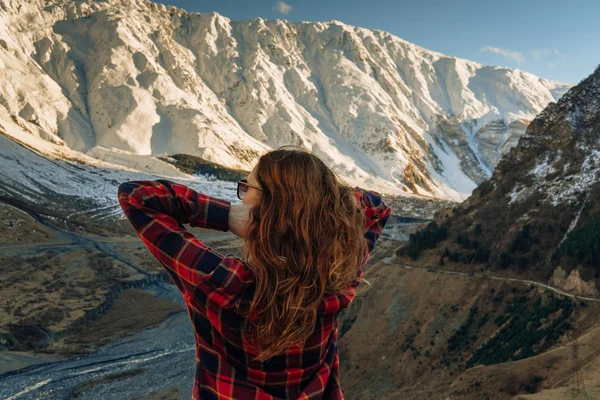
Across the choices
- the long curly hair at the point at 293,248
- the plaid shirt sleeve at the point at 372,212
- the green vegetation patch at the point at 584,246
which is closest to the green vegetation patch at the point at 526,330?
the green vegetation patch at the point at 584,246

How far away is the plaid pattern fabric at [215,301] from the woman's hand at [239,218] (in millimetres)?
31

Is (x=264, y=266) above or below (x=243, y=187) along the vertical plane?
below

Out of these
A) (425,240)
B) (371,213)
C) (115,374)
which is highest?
(371,213)

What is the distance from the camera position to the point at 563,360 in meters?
→ 21.8

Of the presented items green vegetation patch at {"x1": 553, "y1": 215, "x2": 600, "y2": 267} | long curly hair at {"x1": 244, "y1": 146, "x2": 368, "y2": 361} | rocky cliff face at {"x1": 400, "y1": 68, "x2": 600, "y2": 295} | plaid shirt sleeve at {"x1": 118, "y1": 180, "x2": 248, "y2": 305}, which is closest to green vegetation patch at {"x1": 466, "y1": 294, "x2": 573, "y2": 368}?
rocky cliff face at {"x1": 400, "y1": 68, "x2": 600, "y2": 295}

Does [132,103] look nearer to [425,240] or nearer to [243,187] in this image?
[425,240]

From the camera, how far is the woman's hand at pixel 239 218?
2377 mm

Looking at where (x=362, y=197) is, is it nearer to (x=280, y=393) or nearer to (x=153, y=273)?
(x=280, y=393)

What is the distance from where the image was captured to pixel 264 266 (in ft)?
Answer: 7.38

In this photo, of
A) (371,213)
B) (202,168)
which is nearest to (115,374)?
(371,213)

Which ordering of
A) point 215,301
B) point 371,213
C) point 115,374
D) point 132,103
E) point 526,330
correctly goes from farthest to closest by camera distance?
1. point 132,103
2. point 115,374
3. point 526,330
4. point 371,213
5. point 215,301

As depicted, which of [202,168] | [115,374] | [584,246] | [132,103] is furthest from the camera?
[132,103]

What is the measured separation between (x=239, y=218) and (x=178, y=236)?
29cm

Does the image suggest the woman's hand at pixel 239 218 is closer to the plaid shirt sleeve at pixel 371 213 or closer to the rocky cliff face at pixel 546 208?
the plaid shirt sleeve at pixel 371 213
